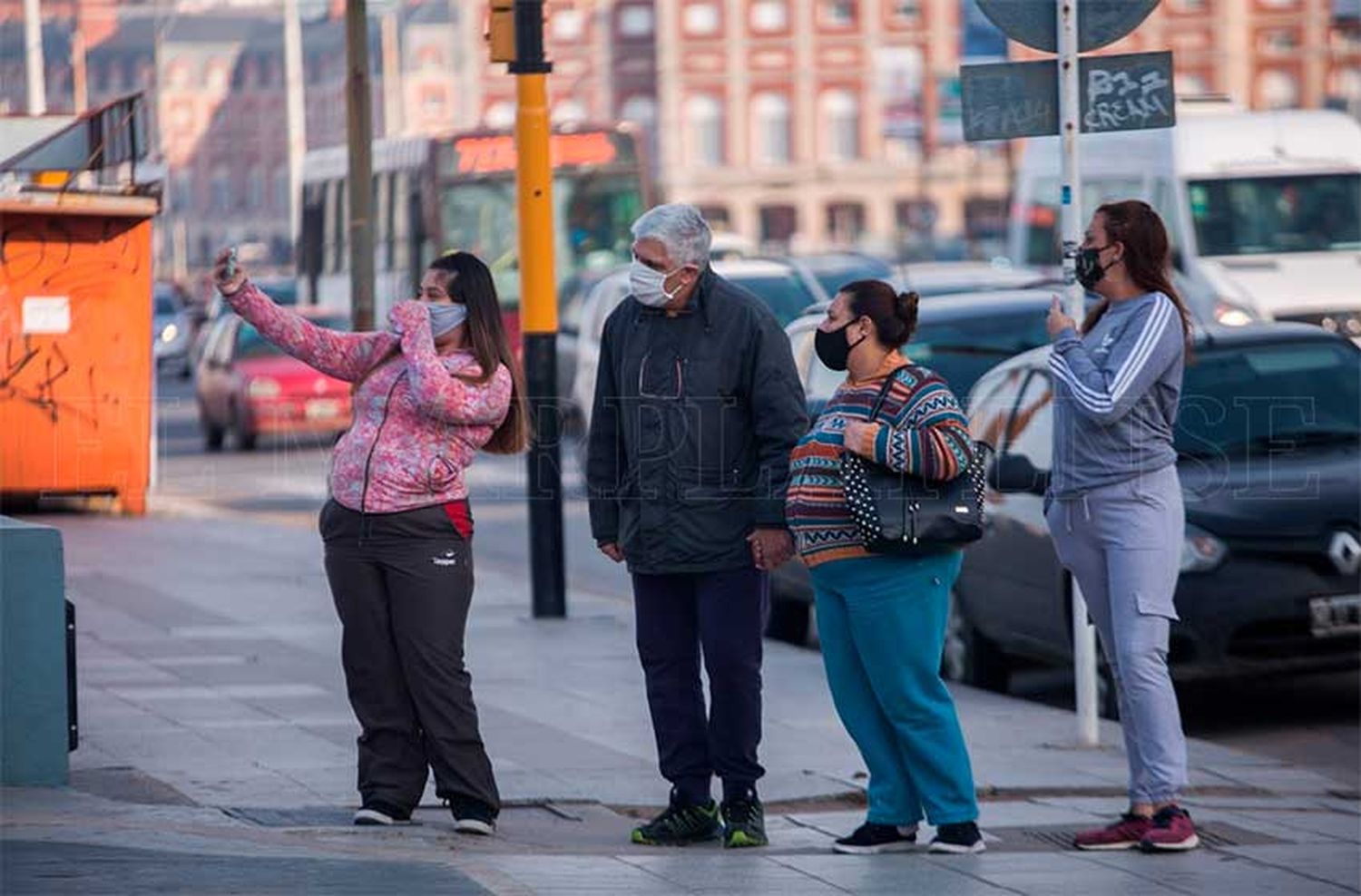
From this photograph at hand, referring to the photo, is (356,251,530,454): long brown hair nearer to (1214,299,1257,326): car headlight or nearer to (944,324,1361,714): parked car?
(944,324,1361,714): parked car

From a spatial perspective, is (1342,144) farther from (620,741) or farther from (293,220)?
(293,220)

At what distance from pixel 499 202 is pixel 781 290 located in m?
11.0

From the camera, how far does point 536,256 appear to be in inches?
531

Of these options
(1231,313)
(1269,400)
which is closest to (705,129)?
(1231,313)

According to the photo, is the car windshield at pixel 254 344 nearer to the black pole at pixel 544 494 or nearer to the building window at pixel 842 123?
the black pole at pixel 544 494

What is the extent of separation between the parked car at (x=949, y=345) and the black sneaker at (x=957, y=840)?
6042mm

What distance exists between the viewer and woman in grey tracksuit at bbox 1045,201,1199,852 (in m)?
7.99

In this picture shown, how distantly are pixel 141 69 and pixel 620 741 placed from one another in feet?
42.7

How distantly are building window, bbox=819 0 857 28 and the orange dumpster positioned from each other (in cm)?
7983

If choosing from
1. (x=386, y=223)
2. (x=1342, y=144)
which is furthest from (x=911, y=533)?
(x=386, y=223)

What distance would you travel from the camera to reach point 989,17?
32.2 feet

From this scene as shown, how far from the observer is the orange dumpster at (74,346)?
63.9 feet

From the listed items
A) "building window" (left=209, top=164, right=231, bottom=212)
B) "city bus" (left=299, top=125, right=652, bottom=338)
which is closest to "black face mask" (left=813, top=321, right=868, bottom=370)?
"city bus" (left=299, top=125, right=652, bottom=338)

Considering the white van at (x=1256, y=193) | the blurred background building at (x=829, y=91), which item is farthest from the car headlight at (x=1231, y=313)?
the blurred background building at (x=829, y=91)
